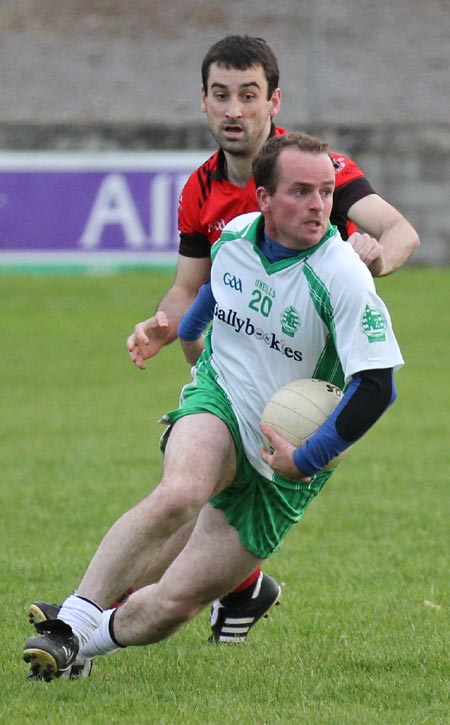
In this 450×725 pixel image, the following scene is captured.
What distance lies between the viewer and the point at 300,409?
5098mm

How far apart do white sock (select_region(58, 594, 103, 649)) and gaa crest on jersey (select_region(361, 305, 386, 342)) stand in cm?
142

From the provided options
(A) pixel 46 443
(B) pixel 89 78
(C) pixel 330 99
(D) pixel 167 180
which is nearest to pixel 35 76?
(B) pixel 89 78

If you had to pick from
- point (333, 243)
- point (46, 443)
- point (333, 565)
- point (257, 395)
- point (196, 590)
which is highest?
point (333, 243)

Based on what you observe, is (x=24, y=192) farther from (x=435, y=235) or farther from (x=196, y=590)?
(x=196, y=590)

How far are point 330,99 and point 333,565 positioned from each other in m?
17.1

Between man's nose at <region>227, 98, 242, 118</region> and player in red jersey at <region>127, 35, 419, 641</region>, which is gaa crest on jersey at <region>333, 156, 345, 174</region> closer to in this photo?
player in red jersey at <region>127, 35, 419, 641</region>

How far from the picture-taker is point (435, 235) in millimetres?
20516

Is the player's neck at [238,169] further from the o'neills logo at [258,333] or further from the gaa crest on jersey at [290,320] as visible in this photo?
the gaa crest on jersey at [290,320]

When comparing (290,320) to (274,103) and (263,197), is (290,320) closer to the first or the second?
(263,197)

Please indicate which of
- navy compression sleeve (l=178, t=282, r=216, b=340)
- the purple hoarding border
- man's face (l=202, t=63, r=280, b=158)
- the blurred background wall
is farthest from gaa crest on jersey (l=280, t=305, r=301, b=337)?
the blurred background wall

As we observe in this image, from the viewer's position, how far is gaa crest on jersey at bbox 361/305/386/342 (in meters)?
4.96

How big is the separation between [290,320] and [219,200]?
43.3 inches

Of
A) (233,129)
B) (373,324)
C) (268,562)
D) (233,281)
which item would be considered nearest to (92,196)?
(268,562)

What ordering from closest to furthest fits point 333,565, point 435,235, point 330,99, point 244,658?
point 244,658
point 333,565
point 435,235
point 330,99
